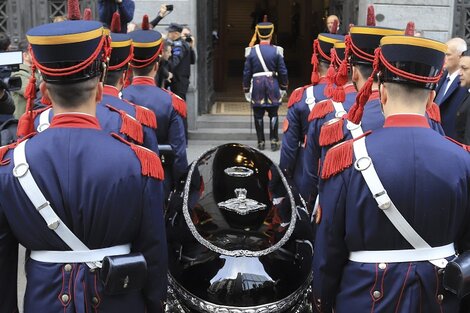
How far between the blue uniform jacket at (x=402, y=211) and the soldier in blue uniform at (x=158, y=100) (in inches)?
107

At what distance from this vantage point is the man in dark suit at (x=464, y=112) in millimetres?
5070

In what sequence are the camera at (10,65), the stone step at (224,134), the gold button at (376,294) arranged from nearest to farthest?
the gold button at (376,294)
the camera at (10,65)
the stone step at (224,134)

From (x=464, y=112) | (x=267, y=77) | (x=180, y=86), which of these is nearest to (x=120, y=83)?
(x=464, y=112)

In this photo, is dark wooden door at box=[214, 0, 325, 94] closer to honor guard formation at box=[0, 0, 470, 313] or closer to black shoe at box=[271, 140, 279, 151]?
black shoe at box=[271, 140, 279, 151]

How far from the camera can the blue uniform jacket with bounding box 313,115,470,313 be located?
8.16 ft

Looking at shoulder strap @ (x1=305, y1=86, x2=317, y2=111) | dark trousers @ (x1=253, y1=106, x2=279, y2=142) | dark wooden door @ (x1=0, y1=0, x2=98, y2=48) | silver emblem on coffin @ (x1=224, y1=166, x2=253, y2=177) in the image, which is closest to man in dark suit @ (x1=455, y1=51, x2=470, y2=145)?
shoulder strap @ (x1=305, y1=86, x2=317, y2=111)

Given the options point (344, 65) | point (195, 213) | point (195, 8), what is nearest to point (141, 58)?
point (195, 213)

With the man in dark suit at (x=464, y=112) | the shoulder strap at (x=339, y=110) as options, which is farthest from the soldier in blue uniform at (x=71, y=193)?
the man in dark suit at (x=464, y=112)

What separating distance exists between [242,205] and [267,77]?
646cm

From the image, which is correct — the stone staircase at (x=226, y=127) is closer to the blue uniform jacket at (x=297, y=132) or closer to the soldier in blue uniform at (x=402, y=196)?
the blue uniform jacket at (x=297, y=132)

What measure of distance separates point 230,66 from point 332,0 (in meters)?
7.43

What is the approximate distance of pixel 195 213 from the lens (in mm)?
4035

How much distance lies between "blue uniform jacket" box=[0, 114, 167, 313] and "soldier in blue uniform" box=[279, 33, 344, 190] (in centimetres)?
289

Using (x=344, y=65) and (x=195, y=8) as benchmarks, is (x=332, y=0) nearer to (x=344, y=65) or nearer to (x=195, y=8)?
(x=195, y=8)
